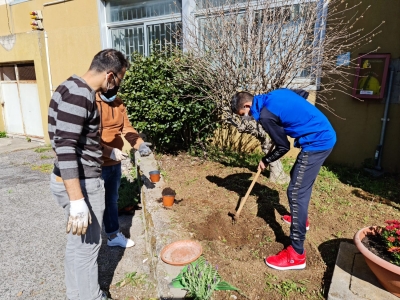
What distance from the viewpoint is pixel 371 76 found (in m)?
4.99

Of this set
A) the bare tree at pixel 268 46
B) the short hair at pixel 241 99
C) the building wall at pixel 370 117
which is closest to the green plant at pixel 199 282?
the short hair at pixel 241 99

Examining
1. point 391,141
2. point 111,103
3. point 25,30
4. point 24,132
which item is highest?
point 25,30

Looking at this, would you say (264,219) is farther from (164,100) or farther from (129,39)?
(129,39)

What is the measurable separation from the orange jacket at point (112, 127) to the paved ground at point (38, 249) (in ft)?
3.70

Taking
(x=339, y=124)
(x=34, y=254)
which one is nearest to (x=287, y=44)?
(x=339, y=124)

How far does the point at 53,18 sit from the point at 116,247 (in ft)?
25.5

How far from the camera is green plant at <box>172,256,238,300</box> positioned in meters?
2.18

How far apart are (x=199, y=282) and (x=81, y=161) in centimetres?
121

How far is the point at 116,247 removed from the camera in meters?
3.63

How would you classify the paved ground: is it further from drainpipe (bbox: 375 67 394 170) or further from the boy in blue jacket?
drainpipe (bbox: 375 67 394 170)

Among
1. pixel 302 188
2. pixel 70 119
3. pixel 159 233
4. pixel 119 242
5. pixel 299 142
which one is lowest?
pixel 119 242

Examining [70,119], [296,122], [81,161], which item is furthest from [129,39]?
[70,119]

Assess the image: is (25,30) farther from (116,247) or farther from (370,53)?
(370,53)

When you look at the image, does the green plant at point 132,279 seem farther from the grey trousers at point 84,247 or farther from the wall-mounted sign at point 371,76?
the wall-mounted sign at point 371,76
